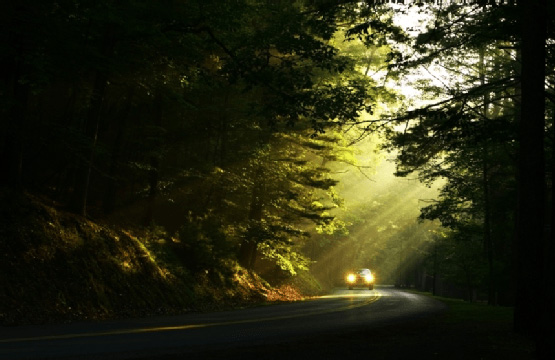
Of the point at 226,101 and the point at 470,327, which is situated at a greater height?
the point at 226,101

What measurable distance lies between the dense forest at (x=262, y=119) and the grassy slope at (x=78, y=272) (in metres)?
0.35

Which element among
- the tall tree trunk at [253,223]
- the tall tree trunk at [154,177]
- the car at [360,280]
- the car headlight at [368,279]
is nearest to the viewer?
the tall tree trunk at [154,177]

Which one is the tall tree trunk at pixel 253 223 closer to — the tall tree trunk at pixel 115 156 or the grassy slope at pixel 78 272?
the grassy slope at pixel 78 272

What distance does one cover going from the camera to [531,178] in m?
11.6

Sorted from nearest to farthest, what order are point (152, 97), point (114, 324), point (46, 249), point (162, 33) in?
point (114, 324)
point (46, 249)
point (162, 33)
point (152, 97)

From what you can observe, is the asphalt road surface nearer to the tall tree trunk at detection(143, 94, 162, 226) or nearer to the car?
the tall tree trunk at detection(143, 94, 162, 226)

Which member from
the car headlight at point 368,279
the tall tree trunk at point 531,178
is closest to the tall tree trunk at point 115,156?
the tall tree trunk at point 531,178

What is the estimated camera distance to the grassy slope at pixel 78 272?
14.1 m

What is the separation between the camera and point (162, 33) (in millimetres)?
17875

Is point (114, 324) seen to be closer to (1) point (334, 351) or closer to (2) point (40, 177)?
(1) point (334, 351)

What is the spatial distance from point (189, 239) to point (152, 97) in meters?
6.26

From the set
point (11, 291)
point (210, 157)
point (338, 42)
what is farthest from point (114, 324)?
point (338, 42)

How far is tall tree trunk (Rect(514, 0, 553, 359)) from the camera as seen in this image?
11547 mm

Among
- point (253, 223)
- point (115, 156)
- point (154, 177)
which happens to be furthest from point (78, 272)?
point (253, 223)
